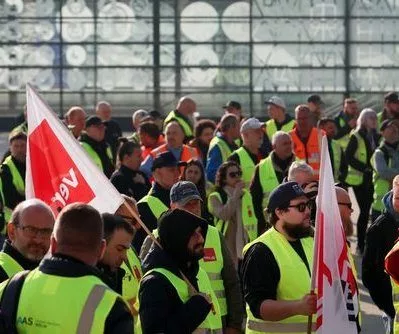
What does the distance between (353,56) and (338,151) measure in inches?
467

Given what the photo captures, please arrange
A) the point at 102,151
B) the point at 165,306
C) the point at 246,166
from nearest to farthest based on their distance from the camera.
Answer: the point at 165,306, the point at 246,166, the point at 102,151

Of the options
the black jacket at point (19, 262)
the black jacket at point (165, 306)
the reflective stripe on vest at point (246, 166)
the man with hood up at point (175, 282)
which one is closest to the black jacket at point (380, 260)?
the man with hood up at point (175, 282)

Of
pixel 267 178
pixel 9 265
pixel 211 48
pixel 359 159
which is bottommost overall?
pixel 359 159

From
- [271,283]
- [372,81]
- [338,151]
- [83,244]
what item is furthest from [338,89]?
[83,244]

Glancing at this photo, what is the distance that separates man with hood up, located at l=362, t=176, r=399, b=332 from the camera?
9.52 meters

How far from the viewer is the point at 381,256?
9578 millimetres

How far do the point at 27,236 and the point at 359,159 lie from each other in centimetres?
1152

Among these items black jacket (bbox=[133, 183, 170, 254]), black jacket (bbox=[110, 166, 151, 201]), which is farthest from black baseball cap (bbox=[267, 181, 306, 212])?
black jacket (bbox=[110, 166, 151, 201])

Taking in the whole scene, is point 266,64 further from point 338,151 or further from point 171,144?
point 171,144

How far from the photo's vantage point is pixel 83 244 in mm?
5945

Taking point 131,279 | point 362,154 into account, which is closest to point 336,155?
point 362,154

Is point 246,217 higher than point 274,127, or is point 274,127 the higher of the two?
point 274,127

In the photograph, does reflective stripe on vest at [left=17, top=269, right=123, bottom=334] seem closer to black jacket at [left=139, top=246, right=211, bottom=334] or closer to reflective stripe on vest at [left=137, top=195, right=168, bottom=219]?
black jacket at [left=139, top=246, right=211, bottom=334]

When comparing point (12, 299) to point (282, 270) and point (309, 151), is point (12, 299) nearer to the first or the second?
point (282, 270)
